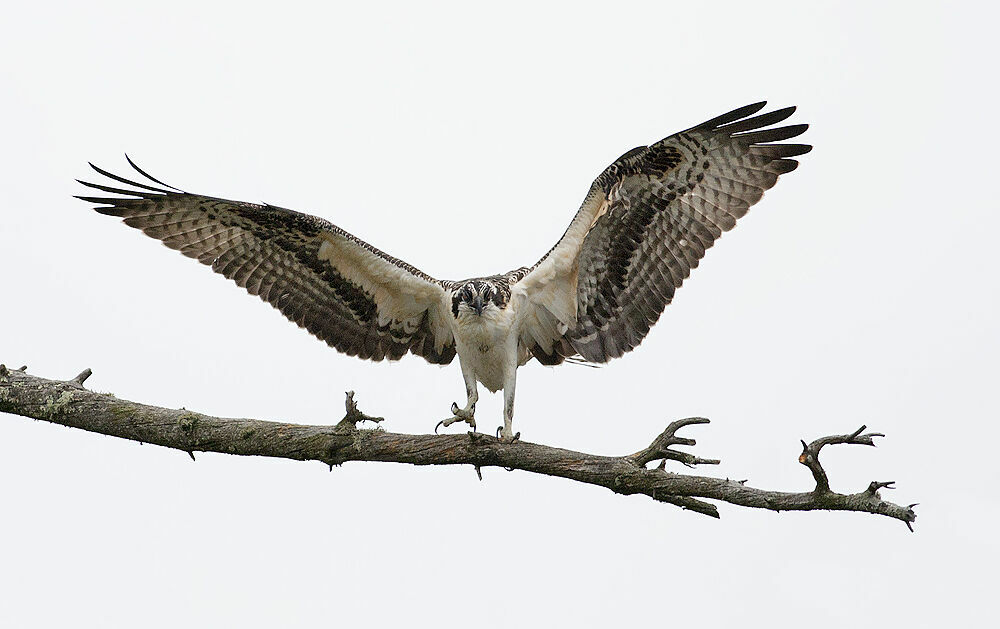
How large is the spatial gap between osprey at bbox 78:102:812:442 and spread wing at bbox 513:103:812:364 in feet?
0.04

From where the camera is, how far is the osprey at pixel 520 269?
7.58 metres

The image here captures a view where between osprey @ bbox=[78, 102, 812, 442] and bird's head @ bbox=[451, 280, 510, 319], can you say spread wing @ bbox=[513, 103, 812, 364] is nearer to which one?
osprey @ bbox=[78, 102, 812, 442]

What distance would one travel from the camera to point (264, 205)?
8039mm

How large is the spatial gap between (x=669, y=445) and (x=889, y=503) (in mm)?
1322

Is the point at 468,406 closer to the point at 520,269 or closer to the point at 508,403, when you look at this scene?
the point at 508,403

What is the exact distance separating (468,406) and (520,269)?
1469mm

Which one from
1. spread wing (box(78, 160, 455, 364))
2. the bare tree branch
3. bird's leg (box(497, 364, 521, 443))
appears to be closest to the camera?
the bare tree branch

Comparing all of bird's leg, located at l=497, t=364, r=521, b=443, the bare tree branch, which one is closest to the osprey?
bird's leg, located at l=497, t=364, r=521, b=443

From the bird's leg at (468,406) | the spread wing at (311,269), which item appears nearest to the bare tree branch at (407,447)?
the bird's leg at (468,406)

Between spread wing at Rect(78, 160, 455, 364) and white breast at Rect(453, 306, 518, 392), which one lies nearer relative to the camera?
white breast at Rect(453, 306, 518, 392)

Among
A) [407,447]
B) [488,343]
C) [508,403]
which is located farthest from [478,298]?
[407,447]

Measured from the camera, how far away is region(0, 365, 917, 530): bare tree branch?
5.46 meters

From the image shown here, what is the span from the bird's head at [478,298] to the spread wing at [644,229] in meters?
0.41

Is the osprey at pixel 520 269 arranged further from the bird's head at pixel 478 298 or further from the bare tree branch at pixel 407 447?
the bare tree branch at pixel 407 447
